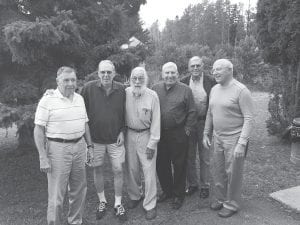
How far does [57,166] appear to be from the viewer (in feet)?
11.5

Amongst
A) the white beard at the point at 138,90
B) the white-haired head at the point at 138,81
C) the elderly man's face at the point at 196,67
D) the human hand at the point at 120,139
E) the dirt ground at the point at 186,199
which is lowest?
the dirt ground at the point at 186,199

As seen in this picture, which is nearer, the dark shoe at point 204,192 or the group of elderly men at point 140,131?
the group of elderly men at point 140,131

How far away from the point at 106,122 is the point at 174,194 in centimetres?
151

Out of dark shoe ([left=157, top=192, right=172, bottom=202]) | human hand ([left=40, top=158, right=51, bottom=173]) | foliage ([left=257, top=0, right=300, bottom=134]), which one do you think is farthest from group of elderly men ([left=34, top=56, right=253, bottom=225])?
foliage ([left=257, top=0, right=300, bottom=134])

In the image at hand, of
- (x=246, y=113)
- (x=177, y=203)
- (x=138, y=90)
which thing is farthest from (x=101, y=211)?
(x=246, y=113)

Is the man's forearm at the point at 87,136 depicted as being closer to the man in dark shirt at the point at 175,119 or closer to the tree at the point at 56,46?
the man in dark shirt at the point at 175,119

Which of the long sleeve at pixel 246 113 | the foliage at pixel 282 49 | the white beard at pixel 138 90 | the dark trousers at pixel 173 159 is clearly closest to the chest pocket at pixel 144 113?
the white beard at pixel 138 90

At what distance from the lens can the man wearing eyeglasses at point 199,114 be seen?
4.52 meters

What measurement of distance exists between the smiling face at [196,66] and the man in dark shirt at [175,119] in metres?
0.34

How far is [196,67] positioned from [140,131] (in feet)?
3.93

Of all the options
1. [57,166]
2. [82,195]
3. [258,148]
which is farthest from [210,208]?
[258,148]

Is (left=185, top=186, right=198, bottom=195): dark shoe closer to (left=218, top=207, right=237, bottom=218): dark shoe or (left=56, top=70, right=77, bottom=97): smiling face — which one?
(left=218, top=207, right=237, bottom=218): dark shoe

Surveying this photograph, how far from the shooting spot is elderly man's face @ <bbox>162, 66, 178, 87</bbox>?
4207 millimetres

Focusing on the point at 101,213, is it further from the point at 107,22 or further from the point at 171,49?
the point at 171,49
